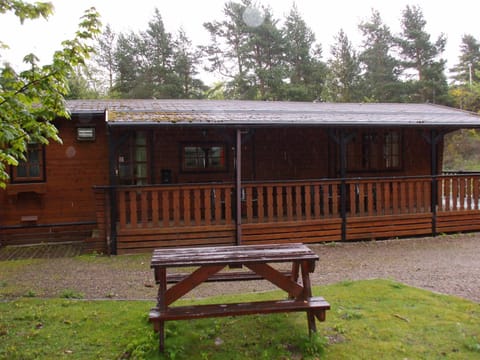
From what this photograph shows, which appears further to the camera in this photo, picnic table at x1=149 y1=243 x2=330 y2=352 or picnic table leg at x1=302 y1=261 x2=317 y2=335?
picnic table leg at x1=302 y1=261 x2=317 y2=335

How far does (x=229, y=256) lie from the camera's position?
3.71 meters

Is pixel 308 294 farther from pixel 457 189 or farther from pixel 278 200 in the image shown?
pixel 457 189

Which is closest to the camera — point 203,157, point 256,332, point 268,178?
point 256,332

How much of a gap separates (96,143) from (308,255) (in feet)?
23.6

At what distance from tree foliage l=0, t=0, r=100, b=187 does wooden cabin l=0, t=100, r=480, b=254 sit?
11.7ft

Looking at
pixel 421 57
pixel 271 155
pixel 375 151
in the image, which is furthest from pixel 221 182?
pixel 421 57

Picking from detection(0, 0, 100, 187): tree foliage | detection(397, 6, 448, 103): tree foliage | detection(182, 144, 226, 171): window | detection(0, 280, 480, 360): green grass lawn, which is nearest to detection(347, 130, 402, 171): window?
detection(182, 144, 226, 171): window

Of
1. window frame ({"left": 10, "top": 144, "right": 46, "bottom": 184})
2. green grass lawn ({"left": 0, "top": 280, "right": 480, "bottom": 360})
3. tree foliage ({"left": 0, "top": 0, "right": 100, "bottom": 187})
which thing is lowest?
green grass lawn ({"left": 0, "top": 280, "right": 480, "bottom": 360})

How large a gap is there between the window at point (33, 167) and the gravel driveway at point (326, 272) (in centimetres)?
261

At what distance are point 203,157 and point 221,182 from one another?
2057 millimetres

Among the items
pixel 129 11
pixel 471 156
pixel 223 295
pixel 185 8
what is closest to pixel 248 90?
pixel 185 8

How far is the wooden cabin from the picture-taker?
7863 mm

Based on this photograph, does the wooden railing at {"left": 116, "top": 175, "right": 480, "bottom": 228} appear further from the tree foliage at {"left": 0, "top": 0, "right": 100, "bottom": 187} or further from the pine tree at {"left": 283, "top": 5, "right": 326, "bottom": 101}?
the pine tree at {"left": 283, "top": 5, "right": 326, "bottom": 101}

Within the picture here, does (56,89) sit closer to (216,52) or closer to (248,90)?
(248,90)
